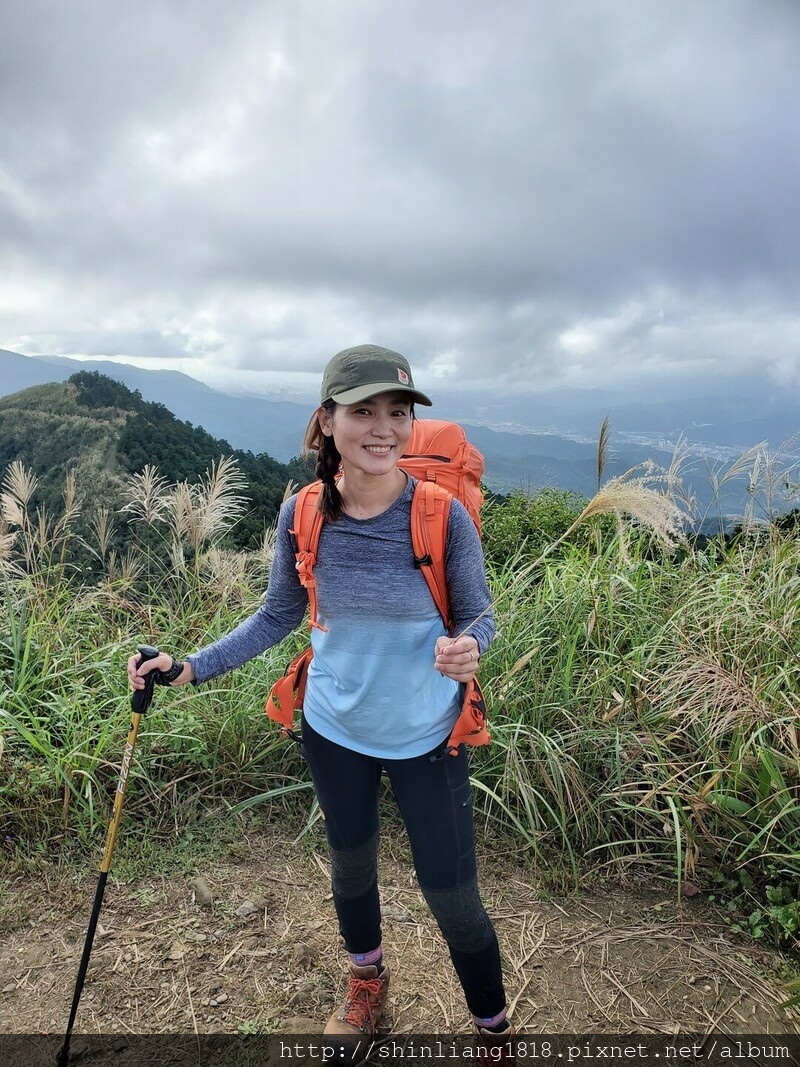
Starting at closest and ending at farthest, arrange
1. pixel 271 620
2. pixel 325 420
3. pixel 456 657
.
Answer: pixel 456 657 < pixel 325 420 < pixel 271 620

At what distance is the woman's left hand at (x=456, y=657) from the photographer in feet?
4.99

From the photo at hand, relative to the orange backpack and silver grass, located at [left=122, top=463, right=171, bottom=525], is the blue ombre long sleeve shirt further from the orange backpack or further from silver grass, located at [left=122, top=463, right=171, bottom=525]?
silver grass, located at [left=122, top=463, right=171, bottom=525]

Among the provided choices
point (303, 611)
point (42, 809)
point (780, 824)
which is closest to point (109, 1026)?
point (42, 809)

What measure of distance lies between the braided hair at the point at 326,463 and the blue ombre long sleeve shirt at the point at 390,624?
4cm

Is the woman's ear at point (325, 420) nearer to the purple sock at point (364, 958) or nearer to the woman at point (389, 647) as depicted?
the woman at point (389, 647)

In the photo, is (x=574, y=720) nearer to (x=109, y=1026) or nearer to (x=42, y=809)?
(x=109, y=1026)

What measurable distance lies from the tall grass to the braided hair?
91cm

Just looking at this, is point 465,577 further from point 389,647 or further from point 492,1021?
point 492,1021

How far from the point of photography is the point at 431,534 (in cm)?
166

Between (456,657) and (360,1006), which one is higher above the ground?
(456,657)

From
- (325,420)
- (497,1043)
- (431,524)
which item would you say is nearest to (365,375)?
(325,420)

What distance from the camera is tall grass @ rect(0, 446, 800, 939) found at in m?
2.68

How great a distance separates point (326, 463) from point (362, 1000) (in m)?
1.76

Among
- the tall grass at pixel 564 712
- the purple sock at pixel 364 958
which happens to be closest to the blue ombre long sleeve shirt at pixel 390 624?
the tall grass at pixel 564 712
